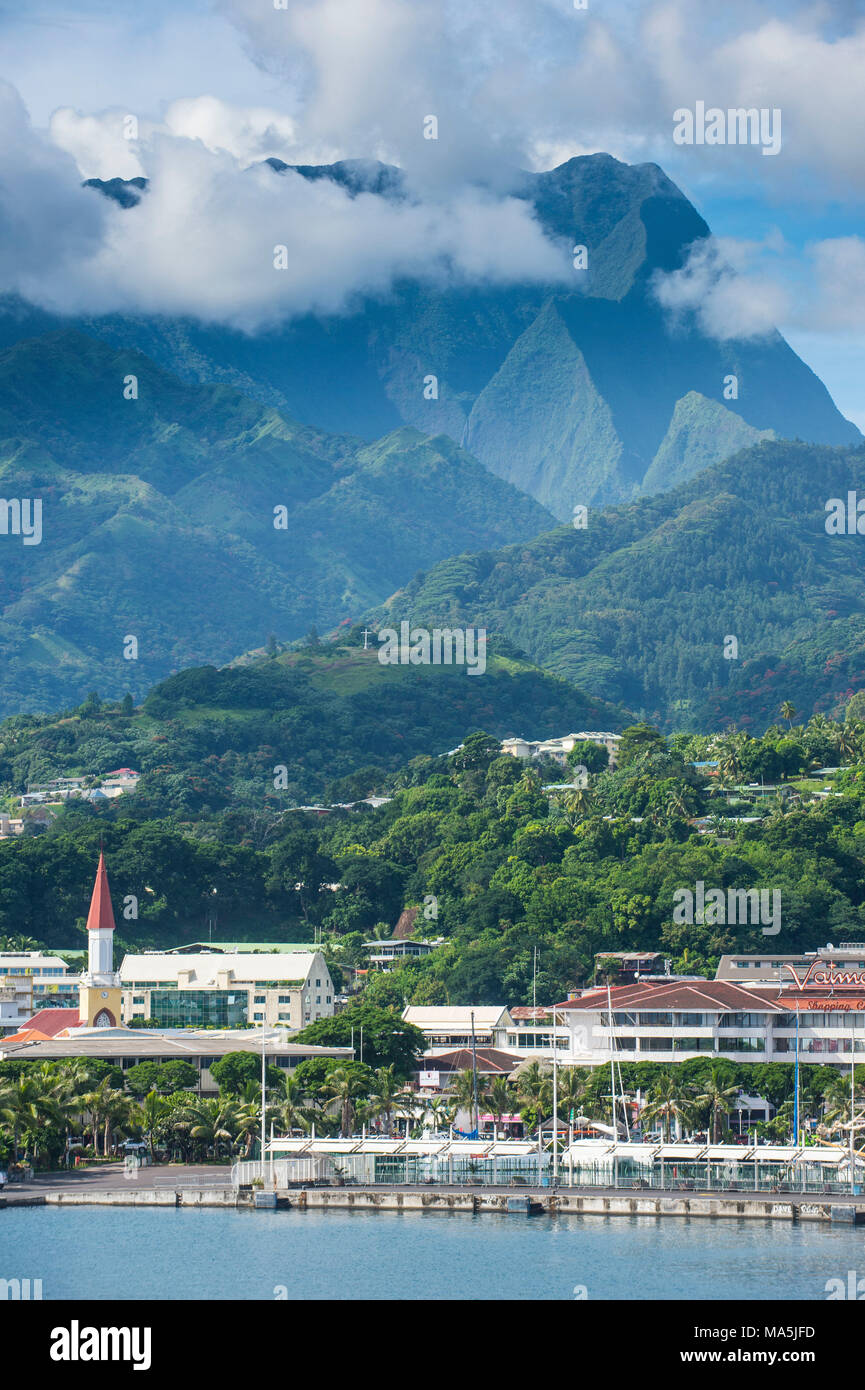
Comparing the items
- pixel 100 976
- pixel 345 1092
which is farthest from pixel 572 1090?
pixel 100 976

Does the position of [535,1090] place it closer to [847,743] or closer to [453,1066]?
[453,1066]

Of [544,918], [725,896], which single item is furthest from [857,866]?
[544,918]

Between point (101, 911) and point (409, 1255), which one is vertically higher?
point (101, 911)

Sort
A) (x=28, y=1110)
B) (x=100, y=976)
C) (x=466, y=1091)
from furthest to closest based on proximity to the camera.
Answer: (x=100, y=976), (x=466, y=1091), (x=28, y=1110)

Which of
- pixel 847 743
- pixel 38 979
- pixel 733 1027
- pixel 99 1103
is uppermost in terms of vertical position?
pixel 847 743

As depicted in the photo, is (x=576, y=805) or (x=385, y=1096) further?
(x=576, y=805)
